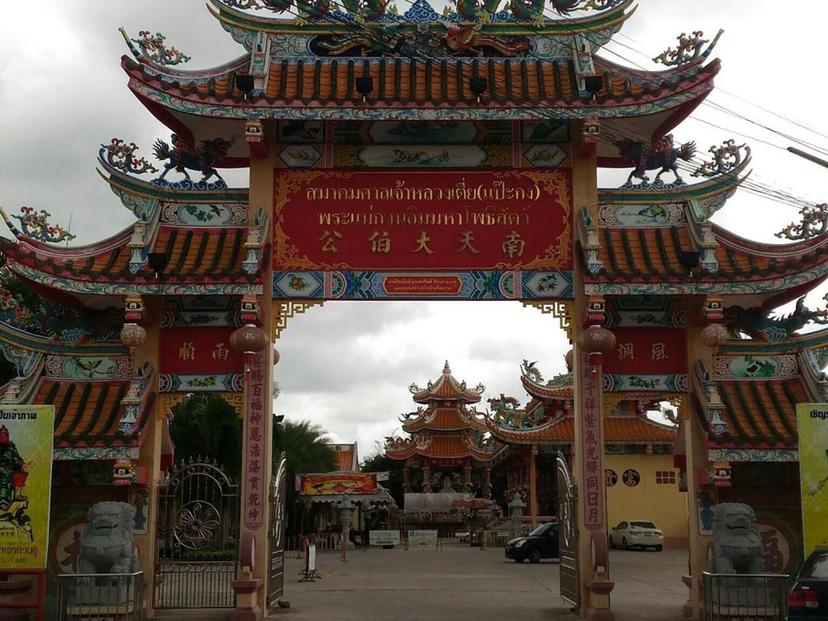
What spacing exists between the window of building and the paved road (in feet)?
21.4

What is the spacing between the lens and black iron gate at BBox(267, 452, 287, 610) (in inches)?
530

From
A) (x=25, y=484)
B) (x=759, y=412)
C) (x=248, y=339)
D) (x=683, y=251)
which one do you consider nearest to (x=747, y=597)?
(x=759, y=412)

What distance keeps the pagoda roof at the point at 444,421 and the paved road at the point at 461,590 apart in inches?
638

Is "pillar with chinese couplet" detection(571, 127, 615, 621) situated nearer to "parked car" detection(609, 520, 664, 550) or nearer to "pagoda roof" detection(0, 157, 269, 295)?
"pagoda roof" detection(0, 157, 269, 295)

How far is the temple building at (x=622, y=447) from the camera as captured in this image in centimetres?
3631

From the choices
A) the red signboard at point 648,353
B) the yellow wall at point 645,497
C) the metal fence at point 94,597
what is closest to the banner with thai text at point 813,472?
the red signboard at point 648,353

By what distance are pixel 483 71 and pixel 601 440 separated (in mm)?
5240

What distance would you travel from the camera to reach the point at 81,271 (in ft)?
42.2

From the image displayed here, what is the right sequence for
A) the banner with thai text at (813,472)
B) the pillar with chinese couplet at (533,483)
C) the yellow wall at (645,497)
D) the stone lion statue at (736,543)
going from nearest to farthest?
the banner with thai text at (813,472) → the stone lion statue at (736,543) → the yellow wall at (645,497) → the pillar with chinese couplet at (533,483)

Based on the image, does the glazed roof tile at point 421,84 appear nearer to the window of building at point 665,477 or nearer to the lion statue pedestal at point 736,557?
the lion statue pedestal at point 736,557

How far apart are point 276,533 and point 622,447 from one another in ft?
80.0

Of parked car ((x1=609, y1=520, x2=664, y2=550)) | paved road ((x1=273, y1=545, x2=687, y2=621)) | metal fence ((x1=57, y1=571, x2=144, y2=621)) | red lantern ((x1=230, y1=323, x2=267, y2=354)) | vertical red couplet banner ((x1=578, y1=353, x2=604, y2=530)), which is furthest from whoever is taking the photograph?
parked car ((x1=609, y1=520, x2=664, y2=550))

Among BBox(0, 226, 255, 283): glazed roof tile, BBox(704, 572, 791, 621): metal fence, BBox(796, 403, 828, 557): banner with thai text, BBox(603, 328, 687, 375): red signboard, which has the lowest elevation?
BBox(704, 572, 791, 621): metal fence

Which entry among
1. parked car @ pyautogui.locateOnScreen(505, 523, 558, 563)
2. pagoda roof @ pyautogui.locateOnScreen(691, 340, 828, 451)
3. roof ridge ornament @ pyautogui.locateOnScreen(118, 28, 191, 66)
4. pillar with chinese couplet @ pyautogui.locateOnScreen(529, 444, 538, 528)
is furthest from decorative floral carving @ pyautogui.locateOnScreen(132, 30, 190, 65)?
pillar with chinese couplet @ pyautogui.locateOnScreen(529, 444, 538, 528)
